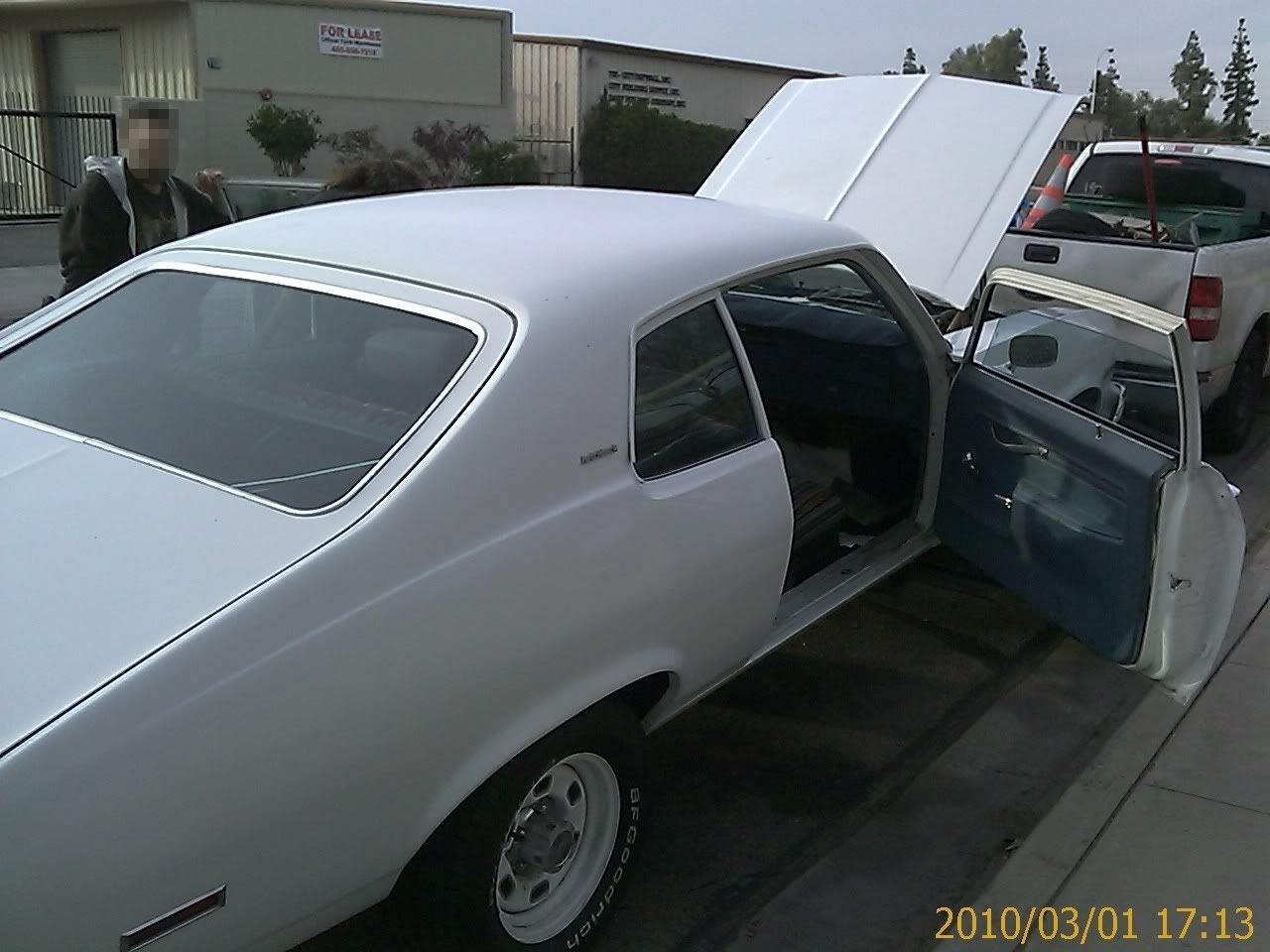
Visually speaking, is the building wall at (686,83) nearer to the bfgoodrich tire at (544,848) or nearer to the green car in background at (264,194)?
the green car in background at (264,194)

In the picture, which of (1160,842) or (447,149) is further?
(447,149)

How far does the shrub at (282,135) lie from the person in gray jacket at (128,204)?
1490 centimetres

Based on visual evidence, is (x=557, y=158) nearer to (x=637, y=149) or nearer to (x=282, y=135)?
(x=637, y=149)

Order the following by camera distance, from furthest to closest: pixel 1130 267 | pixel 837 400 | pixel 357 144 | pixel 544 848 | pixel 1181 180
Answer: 1. pixel 357 144
2. pixel 1181 180
3. pixel 1130 267
4. pixel 837 400
5. pixel 544 848

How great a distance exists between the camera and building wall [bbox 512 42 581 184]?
26000 mm

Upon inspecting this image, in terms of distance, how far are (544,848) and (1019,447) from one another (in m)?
1.99

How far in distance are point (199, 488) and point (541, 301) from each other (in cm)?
82

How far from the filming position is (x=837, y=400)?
14.5ft

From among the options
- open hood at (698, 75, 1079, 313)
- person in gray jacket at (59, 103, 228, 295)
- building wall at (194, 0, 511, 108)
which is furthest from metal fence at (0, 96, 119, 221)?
open hood at (698, 75, 1079, 313)

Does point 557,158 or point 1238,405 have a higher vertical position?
point 557,158

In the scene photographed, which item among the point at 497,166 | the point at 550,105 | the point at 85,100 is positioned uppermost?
the point at 550,105

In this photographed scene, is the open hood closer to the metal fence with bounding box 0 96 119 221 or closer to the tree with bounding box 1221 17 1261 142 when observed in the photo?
the metal fence with bounding box 0 96 119 221

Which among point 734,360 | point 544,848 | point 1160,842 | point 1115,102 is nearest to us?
point 544,848

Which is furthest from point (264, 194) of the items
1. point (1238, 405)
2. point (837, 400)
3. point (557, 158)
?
point (557, 158)
